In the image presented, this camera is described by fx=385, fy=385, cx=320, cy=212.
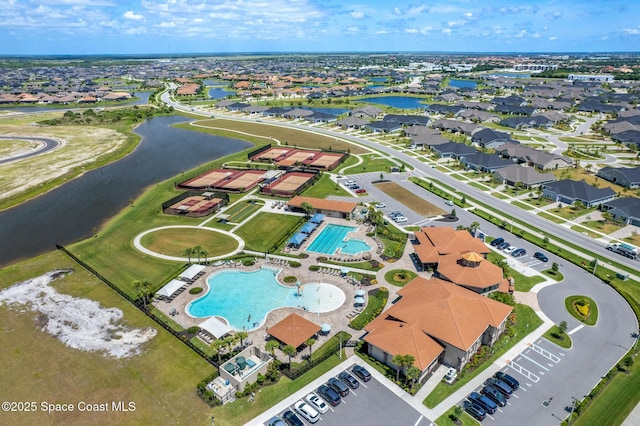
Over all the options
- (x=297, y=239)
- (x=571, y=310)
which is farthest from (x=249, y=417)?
(x=571, y=310)

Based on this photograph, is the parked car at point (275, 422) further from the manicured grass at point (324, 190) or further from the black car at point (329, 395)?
the manicured grass at point (324, 190)

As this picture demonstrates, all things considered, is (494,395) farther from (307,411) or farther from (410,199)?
(410,199)

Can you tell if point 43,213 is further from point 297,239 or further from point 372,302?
point 372,302

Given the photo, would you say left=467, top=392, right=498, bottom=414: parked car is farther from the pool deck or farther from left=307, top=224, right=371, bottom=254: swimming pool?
left=307, top=224, right=371, bottom=254: swimming pool

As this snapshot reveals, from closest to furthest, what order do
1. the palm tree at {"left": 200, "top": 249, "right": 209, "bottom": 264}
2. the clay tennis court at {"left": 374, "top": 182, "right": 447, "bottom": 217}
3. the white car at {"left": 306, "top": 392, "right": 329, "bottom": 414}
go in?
1. the white car at {"left": 306, "top": 392, "right": 329, "bottom": 414}
2. the palm tree at {"left": 200, "top": 249, "right": 209, "bottom": 264}
3. the clay tennis court at {"left": 374, "top": 182, "right": 447, "bottom": 217}

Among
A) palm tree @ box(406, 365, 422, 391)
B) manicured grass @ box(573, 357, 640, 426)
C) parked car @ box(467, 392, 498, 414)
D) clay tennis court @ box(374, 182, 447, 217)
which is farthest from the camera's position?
clay tennis court @ box(374, 182, 447, 217)

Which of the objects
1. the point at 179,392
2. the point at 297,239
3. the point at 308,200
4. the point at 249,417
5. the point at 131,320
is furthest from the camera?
the point at 308,200

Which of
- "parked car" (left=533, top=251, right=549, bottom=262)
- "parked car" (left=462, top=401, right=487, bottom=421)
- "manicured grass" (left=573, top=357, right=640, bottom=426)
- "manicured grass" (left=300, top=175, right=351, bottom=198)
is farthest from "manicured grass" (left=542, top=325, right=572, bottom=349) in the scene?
"manicured grass" (left=300, top=175, right=351, bottom=198)
